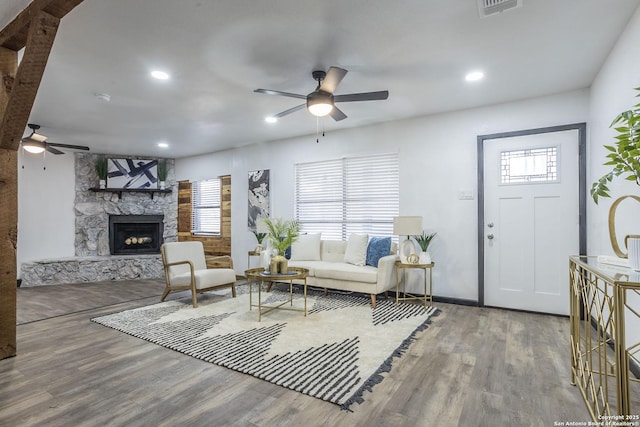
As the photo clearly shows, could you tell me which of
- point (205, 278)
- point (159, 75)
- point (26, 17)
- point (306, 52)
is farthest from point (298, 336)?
point (26, 17)

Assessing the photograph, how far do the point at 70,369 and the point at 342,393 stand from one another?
2.08 meters

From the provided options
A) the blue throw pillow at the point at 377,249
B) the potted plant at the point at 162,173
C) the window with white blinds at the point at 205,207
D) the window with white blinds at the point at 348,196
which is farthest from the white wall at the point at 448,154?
the potted plant at the point at 162,173

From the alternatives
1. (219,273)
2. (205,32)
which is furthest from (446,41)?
(219,273)

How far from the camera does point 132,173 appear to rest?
732 centimetres

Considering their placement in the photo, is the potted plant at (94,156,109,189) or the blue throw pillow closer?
the blue throw pillow

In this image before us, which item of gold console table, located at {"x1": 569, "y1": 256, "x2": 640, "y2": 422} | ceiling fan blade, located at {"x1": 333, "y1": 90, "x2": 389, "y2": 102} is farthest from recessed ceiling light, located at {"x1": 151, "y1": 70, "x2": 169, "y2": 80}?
gold console table, located at {"x1": 569, "y1": 256, "x2": 640, "y2": 422}

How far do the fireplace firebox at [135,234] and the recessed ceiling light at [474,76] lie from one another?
22.4 feet

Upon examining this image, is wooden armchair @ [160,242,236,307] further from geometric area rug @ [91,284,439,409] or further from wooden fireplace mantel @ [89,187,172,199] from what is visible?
wooden fireplace mantel @ [89,187,172,199]

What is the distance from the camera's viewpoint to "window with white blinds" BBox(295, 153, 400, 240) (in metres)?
5.14

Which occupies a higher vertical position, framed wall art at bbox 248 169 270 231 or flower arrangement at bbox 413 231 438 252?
framed wall art at bbox 248 169 270 231

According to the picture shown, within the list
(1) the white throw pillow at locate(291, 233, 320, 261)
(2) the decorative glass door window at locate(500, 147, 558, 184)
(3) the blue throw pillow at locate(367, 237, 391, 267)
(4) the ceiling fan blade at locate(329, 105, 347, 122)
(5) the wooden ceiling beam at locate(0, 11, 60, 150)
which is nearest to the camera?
(5) the wooden ceiling beam at locate(0, 11, 60, 150)

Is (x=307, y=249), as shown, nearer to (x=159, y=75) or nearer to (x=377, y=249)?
(x=377, y=249)

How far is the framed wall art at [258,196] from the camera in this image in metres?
6.34

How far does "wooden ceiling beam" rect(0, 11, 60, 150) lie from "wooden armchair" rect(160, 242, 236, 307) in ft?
7.14
